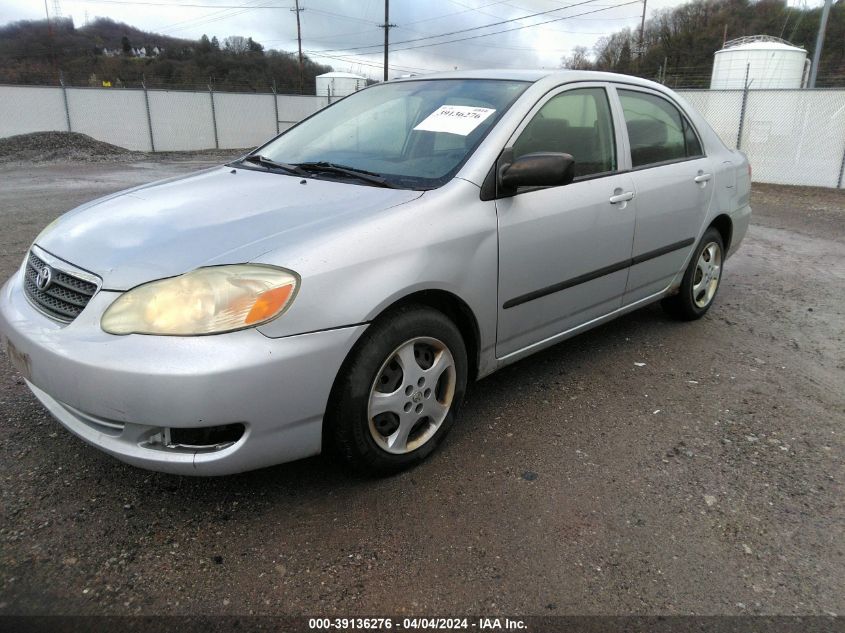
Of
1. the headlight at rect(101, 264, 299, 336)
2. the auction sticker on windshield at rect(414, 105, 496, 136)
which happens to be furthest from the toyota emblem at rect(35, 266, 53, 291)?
the auction sticker on windshield at rect(414, 105, 496, 136)

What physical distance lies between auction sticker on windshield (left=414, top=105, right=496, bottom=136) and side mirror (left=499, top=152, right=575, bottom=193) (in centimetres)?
35

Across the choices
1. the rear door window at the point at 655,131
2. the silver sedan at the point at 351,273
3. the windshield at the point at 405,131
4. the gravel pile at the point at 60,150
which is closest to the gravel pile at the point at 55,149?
the gravel pile at the point at 60,150

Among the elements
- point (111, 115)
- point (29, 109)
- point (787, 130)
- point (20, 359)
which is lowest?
point (20, 359)

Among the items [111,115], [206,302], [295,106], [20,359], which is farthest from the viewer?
[295,106]

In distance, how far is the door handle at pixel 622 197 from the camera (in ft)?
11.2

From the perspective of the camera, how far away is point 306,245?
2225mm

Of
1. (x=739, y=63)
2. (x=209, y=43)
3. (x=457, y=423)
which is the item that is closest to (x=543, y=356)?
(x=457, y=423)

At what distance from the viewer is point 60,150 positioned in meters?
20.6

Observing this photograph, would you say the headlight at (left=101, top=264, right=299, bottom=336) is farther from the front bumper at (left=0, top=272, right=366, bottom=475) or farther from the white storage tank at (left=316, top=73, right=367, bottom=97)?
the white storage tank at (left=316, top=73, right=367, bottom=97)

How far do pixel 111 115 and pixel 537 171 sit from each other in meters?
26.5

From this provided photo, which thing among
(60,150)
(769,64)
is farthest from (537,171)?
(769,64)

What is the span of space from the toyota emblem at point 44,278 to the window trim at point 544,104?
183 cm

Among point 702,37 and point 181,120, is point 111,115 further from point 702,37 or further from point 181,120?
point 702,37

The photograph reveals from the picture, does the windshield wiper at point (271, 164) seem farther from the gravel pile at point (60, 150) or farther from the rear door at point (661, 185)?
the gravel pile at point (60, 150)
